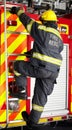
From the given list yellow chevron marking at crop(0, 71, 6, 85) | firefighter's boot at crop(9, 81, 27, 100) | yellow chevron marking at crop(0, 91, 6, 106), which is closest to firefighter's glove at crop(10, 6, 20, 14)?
yellow chevron marking at crop(0, 71, 6, 85)

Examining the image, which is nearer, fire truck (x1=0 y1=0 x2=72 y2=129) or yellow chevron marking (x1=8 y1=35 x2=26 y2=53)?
fire truck (x1=0 y1=0 x2=72 y2=129)

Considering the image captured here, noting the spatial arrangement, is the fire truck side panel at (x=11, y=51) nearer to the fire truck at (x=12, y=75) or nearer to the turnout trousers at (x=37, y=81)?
the fire truck at (x=12, y=75)

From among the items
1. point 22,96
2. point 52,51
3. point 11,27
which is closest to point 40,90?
point 22,96

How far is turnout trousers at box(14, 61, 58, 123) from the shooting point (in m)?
4.69

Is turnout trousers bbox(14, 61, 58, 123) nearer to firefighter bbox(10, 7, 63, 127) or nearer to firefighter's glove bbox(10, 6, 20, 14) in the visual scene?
firefighter bbox(10, 7, 63, 127)

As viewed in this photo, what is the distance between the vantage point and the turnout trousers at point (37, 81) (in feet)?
15.4

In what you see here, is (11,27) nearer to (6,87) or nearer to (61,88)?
(6,87)

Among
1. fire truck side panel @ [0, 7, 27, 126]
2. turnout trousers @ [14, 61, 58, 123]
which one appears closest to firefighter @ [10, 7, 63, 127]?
turnout trousers @ [14, 61, 58, 123]

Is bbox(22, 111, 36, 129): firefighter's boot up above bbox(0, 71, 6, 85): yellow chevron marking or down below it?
below

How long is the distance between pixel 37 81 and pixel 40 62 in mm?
359

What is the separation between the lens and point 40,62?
15.3 ft

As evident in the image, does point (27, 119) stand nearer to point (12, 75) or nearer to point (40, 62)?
point (12, 75)

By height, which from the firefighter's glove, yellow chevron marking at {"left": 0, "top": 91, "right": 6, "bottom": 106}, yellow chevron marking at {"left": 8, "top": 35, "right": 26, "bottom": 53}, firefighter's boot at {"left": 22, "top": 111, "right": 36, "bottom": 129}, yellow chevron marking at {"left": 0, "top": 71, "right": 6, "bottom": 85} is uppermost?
the firefighter's glove

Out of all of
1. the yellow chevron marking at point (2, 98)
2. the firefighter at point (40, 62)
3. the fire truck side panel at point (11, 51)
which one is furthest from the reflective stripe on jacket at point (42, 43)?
the yellow chevron marking at point (2, 98)
